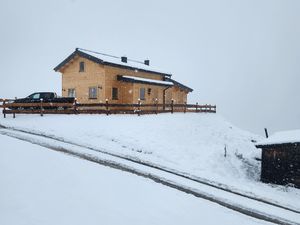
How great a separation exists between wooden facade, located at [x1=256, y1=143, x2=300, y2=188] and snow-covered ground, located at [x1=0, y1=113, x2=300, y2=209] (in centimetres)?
83

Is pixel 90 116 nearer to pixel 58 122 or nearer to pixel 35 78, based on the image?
pixel 58 122

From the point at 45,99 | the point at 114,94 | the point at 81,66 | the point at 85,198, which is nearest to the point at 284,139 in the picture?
the point at 85,198

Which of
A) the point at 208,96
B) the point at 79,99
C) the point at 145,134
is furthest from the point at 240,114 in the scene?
the point at 145,134

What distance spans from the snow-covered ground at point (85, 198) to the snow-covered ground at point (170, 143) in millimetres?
4151

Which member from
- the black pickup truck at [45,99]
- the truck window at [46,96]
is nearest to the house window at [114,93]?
the black pickup truck at [45,99]

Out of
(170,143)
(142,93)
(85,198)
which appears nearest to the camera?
(85,198)

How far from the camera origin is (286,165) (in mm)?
19172

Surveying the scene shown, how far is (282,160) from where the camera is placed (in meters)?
19.4

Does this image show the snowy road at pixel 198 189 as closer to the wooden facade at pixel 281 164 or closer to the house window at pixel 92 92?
the wooden facade at pixel 281 164

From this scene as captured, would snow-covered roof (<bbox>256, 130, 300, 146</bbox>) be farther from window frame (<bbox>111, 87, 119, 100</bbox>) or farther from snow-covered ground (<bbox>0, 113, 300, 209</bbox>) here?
window frame (<bbox>111, 87, 119, 100</bbox>)

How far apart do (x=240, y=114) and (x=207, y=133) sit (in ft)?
414

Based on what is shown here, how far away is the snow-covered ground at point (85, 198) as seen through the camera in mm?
7598

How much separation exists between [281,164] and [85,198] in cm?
1432

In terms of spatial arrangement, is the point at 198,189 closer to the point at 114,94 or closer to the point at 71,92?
the point at 114,94
